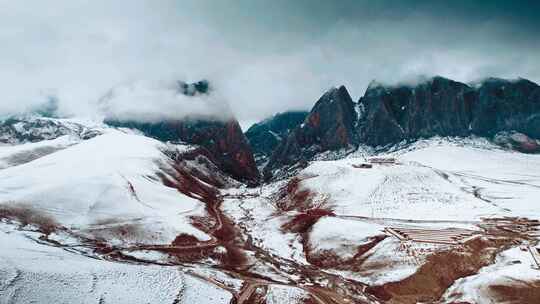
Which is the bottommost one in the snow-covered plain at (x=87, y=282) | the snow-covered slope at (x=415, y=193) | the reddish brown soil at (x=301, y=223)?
the snow-covered slope at (x=415, y=193)

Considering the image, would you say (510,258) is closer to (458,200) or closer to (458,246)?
(458,246)

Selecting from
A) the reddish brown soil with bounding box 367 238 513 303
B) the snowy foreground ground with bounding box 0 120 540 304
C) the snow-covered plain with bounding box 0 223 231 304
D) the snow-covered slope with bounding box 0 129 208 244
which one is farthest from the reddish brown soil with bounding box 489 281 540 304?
the snow-covered slope with bounding box 0 129 208 244

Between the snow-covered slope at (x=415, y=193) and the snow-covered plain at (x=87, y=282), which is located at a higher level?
the snow-covered plain at (x=87, y=282)

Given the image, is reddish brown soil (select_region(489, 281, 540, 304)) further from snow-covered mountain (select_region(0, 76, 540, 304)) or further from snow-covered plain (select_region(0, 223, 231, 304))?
snow-covered plain (select_region(0, 223, 231, 304))

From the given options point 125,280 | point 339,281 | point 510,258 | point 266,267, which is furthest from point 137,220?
point 510,258

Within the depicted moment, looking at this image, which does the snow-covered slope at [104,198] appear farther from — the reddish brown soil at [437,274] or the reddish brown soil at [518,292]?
the reddish brown soil at [518,292]

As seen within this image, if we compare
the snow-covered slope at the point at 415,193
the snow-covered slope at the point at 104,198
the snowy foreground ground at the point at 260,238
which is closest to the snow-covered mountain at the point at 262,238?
the snowy foreground ground at the point at 260,238
